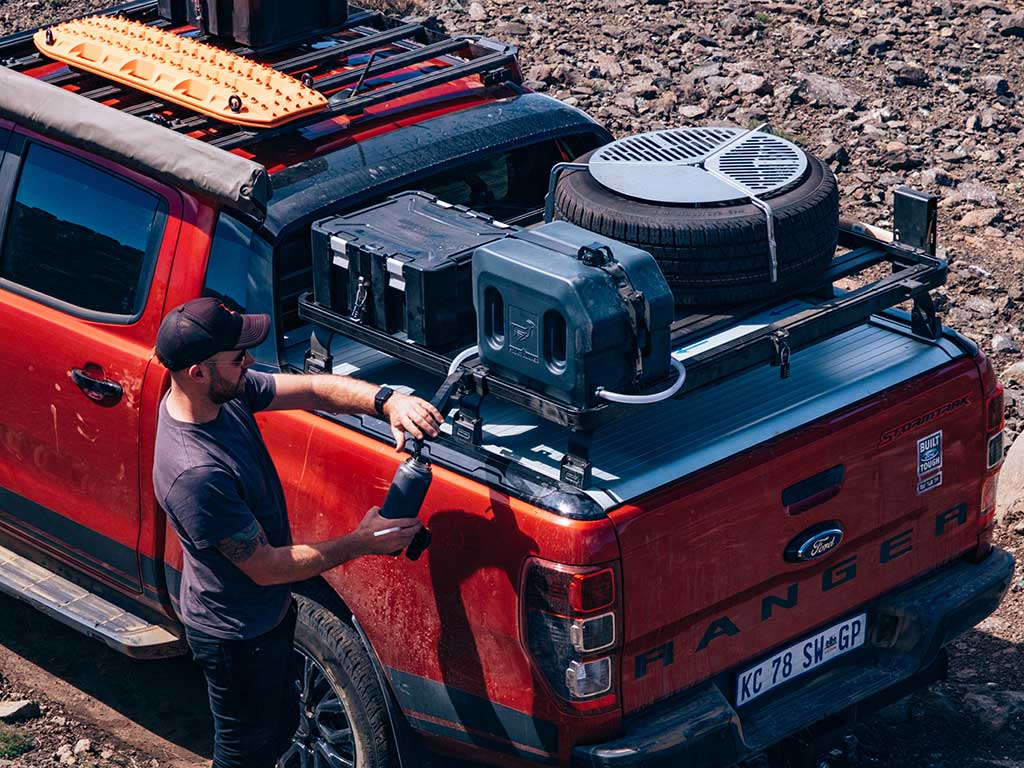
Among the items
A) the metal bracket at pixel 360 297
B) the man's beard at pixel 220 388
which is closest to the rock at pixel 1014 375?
→ the metal bracket at pixel 360 297

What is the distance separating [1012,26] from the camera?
1110 centimetres

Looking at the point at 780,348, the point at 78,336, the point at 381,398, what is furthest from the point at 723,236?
the point at 78,336

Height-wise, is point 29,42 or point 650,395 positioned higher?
point 29,42

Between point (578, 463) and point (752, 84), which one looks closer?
point (578, 463)

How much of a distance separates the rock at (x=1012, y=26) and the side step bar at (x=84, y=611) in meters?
8.21

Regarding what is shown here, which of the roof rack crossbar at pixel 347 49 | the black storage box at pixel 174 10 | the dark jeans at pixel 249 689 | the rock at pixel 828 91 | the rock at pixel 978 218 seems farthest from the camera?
the rock at pixel 828 91

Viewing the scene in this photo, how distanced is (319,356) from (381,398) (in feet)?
1.72

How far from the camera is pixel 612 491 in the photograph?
4027 millimetres

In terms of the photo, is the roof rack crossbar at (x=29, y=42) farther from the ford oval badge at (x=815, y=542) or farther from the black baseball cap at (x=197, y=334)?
the ford oval badge at (x=815, y=542)

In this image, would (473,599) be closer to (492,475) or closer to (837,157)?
(492,475)

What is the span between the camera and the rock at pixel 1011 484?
6496 mm

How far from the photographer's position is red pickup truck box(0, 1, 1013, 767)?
13.5ft

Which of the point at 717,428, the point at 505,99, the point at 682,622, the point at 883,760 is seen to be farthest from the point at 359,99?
the point at 883,760

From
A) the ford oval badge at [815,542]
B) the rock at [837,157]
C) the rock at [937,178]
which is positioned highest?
the ford oval badge at [815,542]
